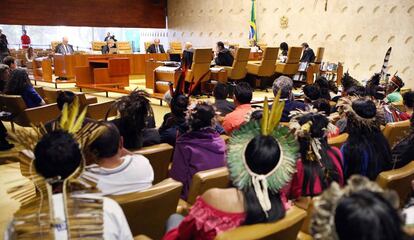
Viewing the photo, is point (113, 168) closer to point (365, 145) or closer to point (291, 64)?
point (365, 145)

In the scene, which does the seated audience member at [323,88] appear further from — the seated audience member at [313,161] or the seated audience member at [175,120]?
the seated audience member at [313,161]

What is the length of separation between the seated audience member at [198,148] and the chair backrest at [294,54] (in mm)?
7015

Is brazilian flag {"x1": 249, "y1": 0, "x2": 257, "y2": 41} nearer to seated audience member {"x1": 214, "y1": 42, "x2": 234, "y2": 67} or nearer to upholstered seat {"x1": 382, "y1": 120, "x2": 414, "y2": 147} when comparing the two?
seated audience member {"x1": 214, "y1": 42, "x2": 234, "y2": 67}

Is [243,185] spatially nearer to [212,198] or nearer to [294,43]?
[212,198]

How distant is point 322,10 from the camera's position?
11.4 meters

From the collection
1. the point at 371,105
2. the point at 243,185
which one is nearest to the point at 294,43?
the point at 371,105

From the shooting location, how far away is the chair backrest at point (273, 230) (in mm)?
1282

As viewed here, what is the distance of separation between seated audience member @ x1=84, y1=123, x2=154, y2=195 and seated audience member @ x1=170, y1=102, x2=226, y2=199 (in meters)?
0.58

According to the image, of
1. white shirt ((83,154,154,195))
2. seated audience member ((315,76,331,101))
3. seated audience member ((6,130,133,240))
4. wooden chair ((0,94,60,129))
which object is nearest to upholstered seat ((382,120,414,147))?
seated audience member ((315,76,331,101))

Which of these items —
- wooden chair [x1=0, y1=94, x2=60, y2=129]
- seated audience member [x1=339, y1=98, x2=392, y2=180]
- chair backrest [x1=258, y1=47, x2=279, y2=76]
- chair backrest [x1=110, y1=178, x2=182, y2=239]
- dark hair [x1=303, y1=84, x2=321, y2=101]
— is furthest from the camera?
chair backrest [x1=258, y1=47, x2=279, y2=76]

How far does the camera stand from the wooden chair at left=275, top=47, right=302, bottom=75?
924cm

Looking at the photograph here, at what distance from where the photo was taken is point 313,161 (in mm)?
2176

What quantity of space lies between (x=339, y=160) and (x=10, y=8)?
1284 centimetres

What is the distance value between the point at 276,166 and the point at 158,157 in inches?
48.8
